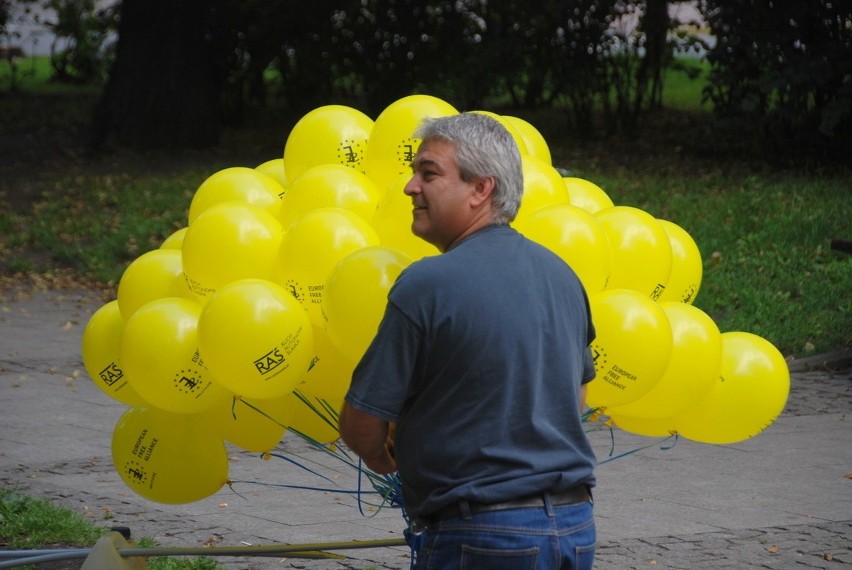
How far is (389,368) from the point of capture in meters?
2.75

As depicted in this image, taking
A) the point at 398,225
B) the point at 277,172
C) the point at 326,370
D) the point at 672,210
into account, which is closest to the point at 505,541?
the point at 326,370

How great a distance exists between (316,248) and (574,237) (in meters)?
0.77

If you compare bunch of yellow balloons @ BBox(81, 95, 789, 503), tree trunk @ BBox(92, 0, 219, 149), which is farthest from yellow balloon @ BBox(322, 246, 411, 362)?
tree trunk @ BBox(92, 0, 219, 149)

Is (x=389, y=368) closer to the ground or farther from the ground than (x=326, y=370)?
farther from the ground

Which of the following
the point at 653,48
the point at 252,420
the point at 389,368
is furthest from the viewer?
the point at 653,48

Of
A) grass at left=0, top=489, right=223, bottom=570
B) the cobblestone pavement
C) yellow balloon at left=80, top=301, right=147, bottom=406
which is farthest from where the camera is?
the cobblestone pavement

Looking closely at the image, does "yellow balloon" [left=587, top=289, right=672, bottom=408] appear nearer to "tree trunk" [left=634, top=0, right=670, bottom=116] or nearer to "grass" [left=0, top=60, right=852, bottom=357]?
"grass" [left=0, top=60, right=852, bottom=357]

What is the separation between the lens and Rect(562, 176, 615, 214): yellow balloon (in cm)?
429

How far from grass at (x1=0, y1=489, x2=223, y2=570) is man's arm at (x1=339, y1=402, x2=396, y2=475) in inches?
94.0

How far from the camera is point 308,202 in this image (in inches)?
154

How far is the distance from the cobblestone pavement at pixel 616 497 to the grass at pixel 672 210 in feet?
5.56

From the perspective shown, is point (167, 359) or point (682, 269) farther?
point (682, 269)

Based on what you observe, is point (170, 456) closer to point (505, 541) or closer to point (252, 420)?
point (252, 420)

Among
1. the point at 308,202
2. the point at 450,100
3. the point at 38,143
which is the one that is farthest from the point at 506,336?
the point at 38,143
